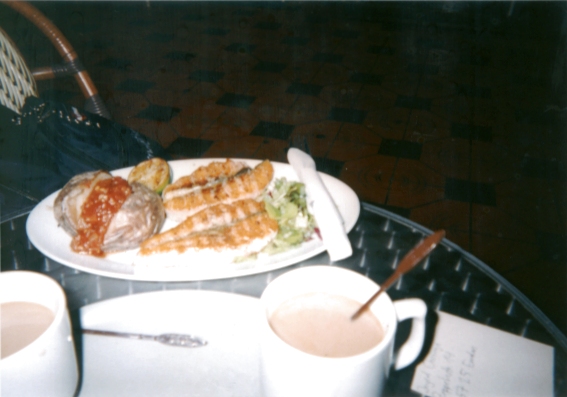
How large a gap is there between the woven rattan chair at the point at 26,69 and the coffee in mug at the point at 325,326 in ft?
4.55

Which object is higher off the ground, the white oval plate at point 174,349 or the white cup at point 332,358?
the white cup at point 332,358

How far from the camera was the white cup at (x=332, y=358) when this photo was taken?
0.45m

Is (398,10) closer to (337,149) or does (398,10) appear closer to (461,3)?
(461,3)

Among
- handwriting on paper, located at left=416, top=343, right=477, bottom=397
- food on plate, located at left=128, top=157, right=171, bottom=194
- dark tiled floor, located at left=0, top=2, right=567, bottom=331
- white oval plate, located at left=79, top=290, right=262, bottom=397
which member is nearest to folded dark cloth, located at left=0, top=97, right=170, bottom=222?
food on plate, located at left=128, top=157, right=171, bottom=194

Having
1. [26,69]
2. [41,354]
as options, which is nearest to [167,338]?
[41,354]

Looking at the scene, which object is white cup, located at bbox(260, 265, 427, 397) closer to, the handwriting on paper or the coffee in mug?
the coffee in mug

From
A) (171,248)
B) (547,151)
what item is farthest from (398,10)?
(171,248)

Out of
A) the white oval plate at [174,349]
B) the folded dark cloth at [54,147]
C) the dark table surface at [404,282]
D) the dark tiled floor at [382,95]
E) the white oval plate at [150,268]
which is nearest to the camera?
the white oval plate at [174,349]

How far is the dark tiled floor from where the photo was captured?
7.11 ft

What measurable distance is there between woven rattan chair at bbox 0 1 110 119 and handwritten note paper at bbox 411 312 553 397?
1473 millimetres

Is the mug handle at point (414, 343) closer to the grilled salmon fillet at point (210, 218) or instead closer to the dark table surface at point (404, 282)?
the dark table surface at point (404, 282)

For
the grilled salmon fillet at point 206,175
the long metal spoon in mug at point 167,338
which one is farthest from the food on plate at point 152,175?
the long metal spoon in mug at point 167,338

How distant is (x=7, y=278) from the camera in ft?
1.81

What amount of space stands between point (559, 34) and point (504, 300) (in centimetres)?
438
